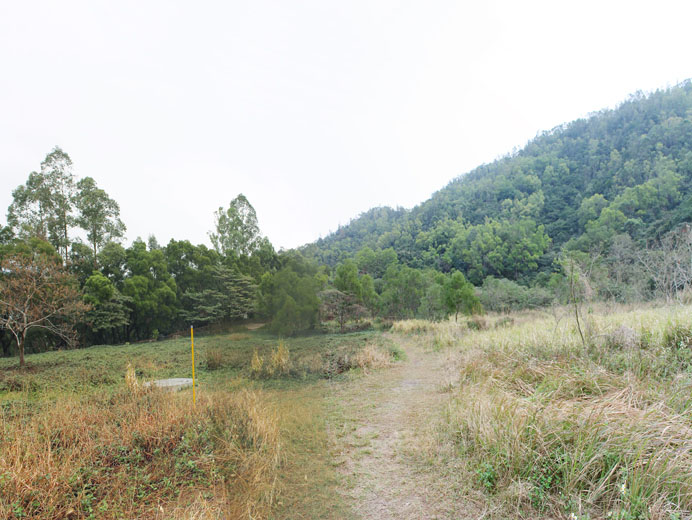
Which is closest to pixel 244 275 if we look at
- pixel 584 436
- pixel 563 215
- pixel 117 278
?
pixel 117 278

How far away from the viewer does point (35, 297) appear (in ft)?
20.5

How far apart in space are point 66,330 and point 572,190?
64836 millimetres

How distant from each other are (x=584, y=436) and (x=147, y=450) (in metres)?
4.11

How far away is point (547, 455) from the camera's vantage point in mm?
2576

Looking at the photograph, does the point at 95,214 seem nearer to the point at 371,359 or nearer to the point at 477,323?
the point at 371,359

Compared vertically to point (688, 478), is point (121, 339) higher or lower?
higher

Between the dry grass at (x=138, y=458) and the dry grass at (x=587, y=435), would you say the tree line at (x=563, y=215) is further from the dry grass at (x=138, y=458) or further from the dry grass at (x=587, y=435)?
the dry grass at (x=138, y=458)

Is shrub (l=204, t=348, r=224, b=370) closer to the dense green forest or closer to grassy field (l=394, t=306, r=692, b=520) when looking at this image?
the dense green forest

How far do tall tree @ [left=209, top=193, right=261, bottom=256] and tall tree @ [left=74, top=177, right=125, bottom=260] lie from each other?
3328mm

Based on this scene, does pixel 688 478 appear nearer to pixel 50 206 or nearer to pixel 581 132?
pixel 50 206

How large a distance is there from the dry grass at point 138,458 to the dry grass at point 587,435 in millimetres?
2063

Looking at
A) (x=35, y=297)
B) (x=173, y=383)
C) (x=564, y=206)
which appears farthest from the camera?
(x=564, y=206)

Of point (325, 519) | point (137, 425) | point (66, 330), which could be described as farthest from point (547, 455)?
point (66, 330)

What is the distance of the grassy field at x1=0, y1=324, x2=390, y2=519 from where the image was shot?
229 centimetres
